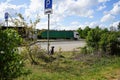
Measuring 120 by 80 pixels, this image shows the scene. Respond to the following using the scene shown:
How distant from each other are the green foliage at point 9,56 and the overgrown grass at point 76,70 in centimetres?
336

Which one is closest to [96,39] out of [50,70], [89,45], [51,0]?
[89,45]

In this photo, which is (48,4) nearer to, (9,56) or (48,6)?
(48,6)

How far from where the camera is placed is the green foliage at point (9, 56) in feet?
18.7

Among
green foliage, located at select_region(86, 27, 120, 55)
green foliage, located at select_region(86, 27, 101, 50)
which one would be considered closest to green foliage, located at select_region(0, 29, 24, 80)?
green foliage, located at select_region(86, 27, 120, 55)

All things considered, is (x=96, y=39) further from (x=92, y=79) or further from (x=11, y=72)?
(x=11, y=72)

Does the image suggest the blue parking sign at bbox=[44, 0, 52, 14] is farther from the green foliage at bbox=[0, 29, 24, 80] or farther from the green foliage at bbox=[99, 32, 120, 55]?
the green foliage at bbox=[0, 29, 24, 80]

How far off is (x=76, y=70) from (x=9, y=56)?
265 inches

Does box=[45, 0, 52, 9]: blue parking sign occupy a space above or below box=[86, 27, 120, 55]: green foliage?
above

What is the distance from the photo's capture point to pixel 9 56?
579 cm

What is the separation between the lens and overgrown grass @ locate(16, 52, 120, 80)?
10483mm

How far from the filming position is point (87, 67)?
43.1 feet

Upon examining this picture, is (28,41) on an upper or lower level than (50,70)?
upper

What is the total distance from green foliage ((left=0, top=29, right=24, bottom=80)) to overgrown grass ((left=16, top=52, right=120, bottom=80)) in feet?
11.0

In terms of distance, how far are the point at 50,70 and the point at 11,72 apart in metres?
6.28
